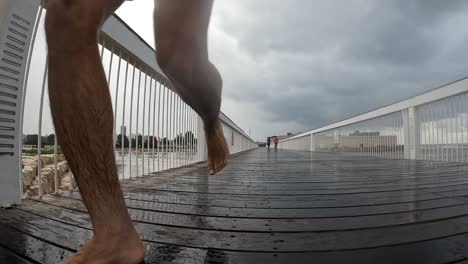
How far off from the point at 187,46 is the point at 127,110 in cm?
206

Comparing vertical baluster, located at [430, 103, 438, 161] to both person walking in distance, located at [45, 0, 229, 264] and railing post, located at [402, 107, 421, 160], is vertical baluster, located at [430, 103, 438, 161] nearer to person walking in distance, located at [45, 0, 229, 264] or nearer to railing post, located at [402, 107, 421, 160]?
railing post, located at [402, 107, 421, 160]

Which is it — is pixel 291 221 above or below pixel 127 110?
below

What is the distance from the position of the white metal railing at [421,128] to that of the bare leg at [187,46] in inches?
210

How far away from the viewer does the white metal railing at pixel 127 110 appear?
1.46 metres

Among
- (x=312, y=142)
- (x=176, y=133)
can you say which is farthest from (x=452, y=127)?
(x=312, y=142)

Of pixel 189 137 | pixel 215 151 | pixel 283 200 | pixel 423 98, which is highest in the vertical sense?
pixel 423 98

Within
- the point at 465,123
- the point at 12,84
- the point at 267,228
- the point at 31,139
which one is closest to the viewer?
the point at 267,228

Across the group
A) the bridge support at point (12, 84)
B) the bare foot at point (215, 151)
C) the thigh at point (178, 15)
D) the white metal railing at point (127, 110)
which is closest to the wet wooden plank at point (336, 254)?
the bare foot at point (215, 151)

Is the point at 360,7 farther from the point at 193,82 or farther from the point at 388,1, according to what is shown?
the point at 193,82

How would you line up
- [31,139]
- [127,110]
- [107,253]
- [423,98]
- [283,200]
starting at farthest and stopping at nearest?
[423,98] → [127,110] → [31,139] → [283,200] → [107,253]

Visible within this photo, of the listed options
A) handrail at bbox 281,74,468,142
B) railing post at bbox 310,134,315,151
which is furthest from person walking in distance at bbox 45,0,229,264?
railing post at bbox 310,134,315,151

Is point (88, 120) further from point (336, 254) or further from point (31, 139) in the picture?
point (31, 139)

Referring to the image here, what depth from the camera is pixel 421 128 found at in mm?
6578

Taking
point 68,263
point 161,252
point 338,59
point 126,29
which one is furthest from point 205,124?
point 338,59
